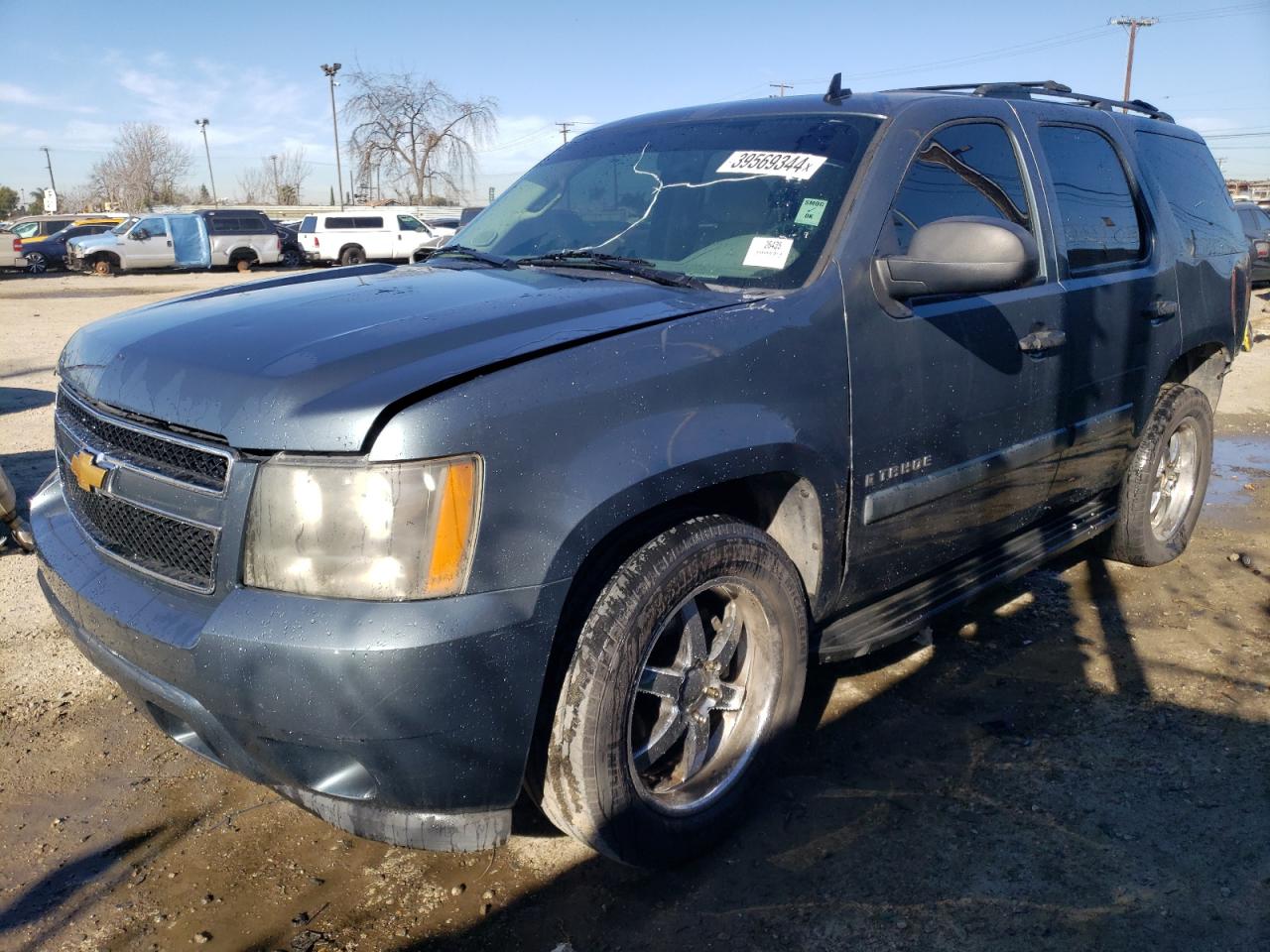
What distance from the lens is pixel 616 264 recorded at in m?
3.03

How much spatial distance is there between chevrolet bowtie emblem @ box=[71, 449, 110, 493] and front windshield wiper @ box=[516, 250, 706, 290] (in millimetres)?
1401

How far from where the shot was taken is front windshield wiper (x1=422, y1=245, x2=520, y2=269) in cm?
329

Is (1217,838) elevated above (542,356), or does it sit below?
below

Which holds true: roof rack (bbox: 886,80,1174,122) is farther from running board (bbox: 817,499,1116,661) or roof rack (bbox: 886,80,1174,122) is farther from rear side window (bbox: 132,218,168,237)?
rear side window (bbox: 132,218,168,237)

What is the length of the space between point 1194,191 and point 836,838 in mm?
3538

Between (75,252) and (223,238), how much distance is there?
4.05m

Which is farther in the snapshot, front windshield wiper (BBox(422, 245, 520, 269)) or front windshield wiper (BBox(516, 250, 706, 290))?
front windshield wiper (BBox(422, 245, 520, 269))

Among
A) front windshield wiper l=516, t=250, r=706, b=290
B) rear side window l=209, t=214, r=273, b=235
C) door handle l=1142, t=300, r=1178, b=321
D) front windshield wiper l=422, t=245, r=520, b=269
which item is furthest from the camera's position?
rear side window l=209, t=214, r=273, b=235

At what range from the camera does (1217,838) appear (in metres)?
2.79

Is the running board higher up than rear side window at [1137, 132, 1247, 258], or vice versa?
rear side window at [1137, 132, 1247, 258]

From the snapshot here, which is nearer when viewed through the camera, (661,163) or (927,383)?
A: (927,383)

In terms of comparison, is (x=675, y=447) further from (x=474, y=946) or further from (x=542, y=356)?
(x=474, y=946)

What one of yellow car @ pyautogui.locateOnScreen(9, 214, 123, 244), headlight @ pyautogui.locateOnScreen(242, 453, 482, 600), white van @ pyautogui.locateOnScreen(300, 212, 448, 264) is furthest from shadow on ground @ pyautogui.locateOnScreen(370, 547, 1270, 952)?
yellow car @ pyautogui.locateOnScreen(9, 214, 123, 244)

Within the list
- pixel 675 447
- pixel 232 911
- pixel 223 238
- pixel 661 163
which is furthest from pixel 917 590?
pixel 223 238
